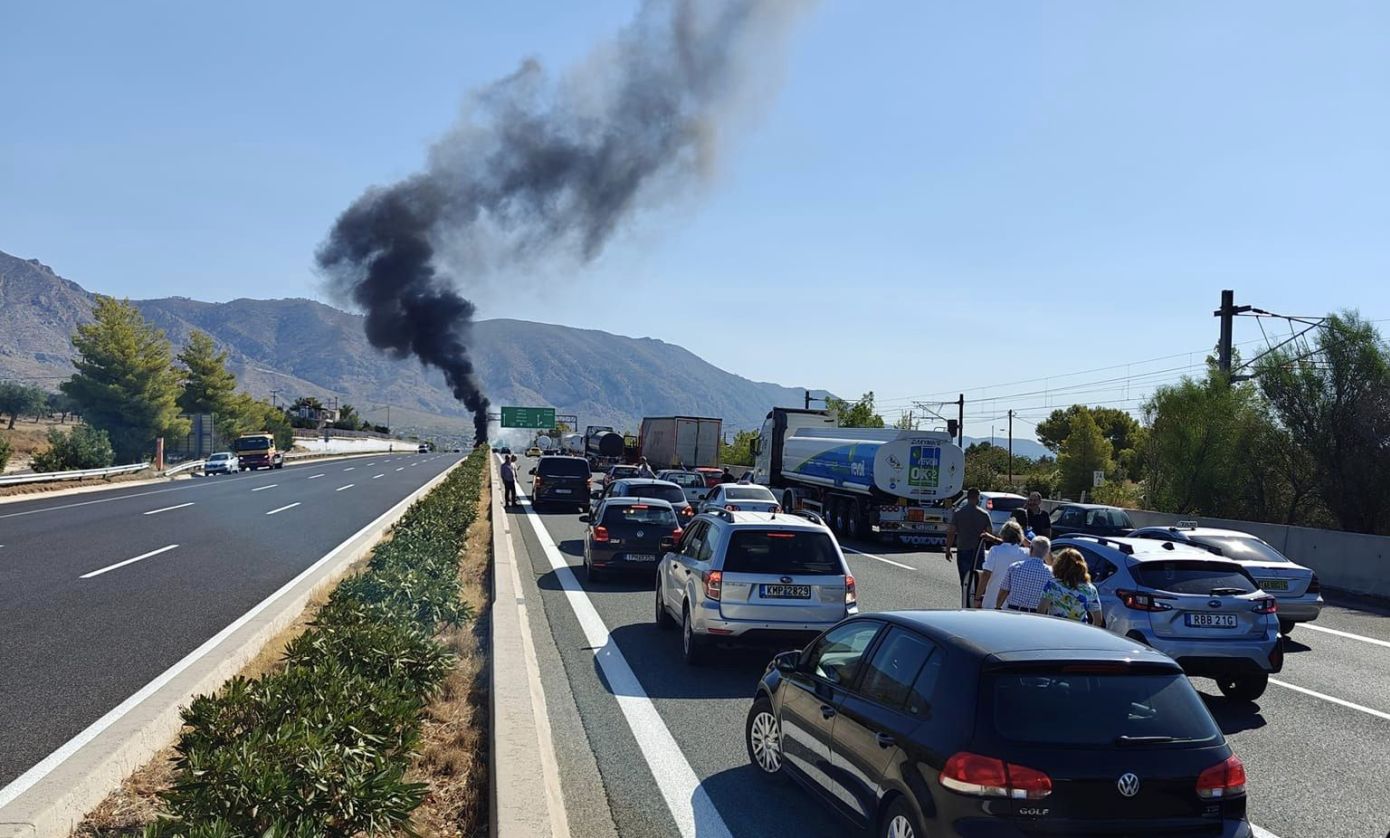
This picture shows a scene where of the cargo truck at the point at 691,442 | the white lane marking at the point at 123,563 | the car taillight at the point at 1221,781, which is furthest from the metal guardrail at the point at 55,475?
the car taillight at the point at 1221,781

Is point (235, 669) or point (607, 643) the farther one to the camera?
point (607, 643)

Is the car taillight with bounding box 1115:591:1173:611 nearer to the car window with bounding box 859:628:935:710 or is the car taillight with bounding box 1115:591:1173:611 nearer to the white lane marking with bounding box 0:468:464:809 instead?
the car window with bounding box 859:628:935:710

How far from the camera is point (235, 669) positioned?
9.05 m

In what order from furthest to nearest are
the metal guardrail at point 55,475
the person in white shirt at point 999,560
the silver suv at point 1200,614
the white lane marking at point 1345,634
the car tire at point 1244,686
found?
1. the metal guardrail at point 55,475
2. the white lane marking at point 1345,634
3. the person in white shirt at point 999,560
4. the car tire at point 1244,686
5. the silver suv at point 1200,614

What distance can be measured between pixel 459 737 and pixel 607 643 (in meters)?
4.81

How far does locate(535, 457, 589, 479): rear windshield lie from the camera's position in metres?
33.8

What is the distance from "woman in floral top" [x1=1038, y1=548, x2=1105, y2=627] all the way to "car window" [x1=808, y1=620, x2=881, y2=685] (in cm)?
289

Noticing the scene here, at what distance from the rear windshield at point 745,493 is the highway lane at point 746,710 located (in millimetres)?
8952

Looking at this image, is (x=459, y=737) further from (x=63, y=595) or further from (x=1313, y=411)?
(x=1313, y=411)

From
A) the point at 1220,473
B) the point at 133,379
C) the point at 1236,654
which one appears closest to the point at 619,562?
the point at 1236,654

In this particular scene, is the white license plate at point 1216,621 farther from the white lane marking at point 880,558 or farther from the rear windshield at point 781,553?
the white lane marking at point 880,558

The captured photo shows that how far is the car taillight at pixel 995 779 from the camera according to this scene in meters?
4.50

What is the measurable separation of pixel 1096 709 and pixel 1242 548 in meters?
12.4

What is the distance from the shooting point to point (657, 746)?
7.68 metres
